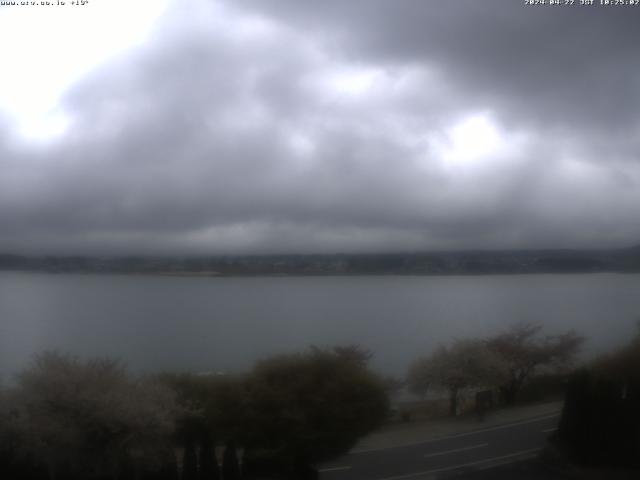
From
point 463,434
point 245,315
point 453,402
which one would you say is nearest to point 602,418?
point 463,434

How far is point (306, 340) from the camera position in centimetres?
462

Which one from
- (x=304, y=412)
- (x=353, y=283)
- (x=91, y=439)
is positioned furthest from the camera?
(x=353, y=283)

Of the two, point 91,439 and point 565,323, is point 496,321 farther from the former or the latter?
point 91,439

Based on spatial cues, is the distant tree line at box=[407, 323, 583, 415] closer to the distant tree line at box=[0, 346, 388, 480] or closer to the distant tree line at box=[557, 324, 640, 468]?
the distant tree line at box=[557, 324, 640, 468]

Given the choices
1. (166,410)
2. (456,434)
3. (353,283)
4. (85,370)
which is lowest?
(456,434)

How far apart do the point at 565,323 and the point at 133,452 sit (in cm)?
341

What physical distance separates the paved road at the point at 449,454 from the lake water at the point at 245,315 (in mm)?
645

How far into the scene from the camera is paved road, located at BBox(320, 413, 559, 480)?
182 inches

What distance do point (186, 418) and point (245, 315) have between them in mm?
830

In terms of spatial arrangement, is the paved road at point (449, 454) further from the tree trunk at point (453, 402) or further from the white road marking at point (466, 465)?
the tree trunk at point (453, 402)

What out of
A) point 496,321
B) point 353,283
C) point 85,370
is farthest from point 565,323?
point 85,370

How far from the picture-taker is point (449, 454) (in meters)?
4.78

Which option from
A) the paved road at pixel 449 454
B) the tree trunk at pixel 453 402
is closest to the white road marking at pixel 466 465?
the paved road at pixel 449 454

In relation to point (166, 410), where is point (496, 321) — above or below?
above
